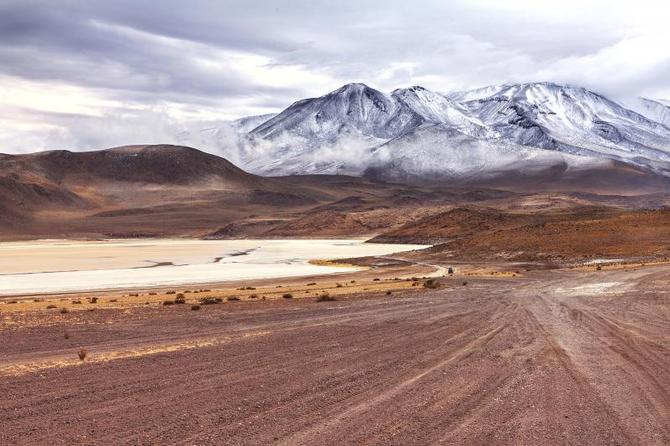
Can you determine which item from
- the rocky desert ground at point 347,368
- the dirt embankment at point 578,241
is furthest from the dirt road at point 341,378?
the dirt embankment at point 578,241

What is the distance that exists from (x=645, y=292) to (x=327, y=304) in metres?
14.4

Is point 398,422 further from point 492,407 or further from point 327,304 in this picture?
point 327,304

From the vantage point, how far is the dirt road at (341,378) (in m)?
10.3

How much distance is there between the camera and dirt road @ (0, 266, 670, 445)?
33.9 ft

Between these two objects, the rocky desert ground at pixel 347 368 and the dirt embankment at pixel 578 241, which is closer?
the rocky desert ground at pixel 347 368

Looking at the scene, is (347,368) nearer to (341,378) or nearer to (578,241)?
(341,378)

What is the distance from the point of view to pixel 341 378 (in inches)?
541

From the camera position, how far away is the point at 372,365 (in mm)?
15031

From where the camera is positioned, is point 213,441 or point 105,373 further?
point 105,373

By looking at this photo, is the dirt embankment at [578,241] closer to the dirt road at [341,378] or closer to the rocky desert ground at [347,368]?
the rocky desert ground at [347,368]

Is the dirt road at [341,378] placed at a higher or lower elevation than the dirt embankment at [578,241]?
lower

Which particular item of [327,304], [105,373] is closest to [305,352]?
[105,373]

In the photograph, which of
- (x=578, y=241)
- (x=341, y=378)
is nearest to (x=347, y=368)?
(x=341, y=378)

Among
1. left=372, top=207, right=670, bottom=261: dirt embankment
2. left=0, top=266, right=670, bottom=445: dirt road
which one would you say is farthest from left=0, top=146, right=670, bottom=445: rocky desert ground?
left=372, top=207, right=670, bottom=261: dirt embankment
